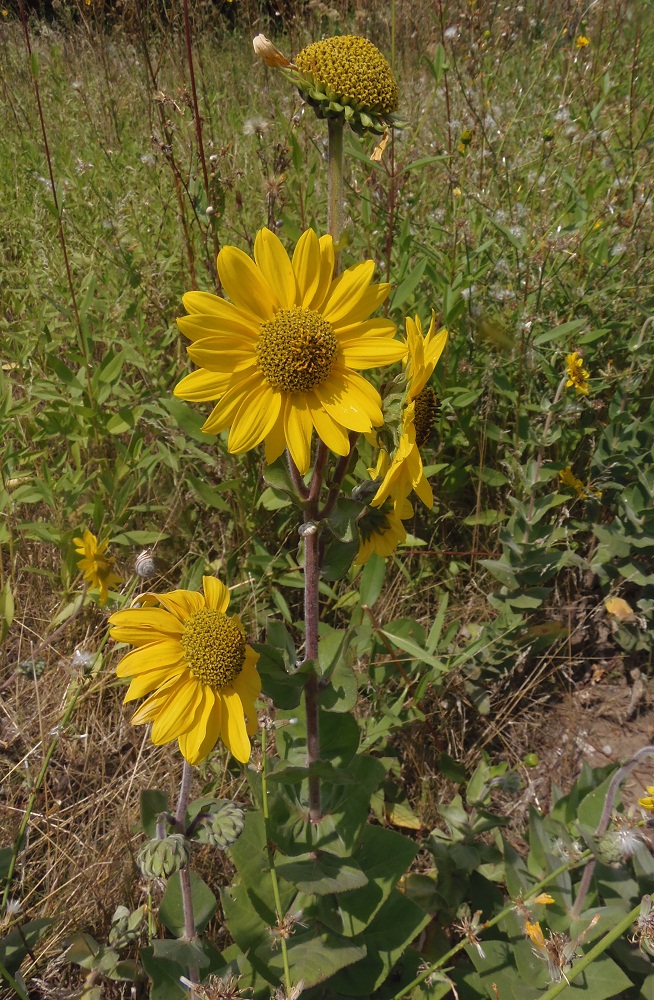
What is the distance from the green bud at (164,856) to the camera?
130cm

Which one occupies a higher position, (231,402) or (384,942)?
(231,402)

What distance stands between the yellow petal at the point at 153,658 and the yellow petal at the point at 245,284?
744mm

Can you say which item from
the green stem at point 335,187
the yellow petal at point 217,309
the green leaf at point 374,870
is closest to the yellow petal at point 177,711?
the green leaf at point 374,870

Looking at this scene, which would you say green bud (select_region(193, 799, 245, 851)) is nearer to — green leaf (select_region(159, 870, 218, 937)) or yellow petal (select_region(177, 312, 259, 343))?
green leaf (select_region(159, 870, 218, 937))

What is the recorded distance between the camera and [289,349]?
127 centimetres

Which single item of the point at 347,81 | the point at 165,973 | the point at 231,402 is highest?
the point at 347,81

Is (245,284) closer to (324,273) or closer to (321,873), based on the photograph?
(324,273)

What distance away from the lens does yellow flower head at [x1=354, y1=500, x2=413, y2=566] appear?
1.48 meters

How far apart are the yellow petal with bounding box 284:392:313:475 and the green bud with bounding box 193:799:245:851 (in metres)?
0.76

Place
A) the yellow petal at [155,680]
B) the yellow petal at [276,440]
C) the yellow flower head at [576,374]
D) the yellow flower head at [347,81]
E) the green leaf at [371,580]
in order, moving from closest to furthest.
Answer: the yellow flower head at [347,81], the yellow petal at [276,440], the yellow petal at [155,680], the green leaf at [371,580], the yellow flower head at [576,374]

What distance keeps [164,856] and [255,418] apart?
897 mm

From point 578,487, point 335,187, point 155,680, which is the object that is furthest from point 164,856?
point 578,487

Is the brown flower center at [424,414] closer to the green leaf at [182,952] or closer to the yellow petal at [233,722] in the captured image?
the yellow petal at [233,722]

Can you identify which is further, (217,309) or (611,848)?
(611,848)
